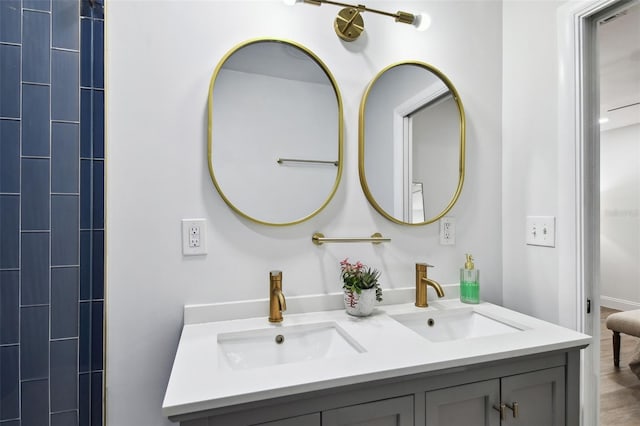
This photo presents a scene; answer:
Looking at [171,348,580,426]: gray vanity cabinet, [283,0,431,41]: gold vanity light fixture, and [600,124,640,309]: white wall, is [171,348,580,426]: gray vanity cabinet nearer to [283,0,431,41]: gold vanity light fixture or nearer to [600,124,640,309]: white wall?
[600,124,640,309]: white wall

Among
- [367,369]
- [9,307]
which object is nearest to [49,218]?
[9,307]

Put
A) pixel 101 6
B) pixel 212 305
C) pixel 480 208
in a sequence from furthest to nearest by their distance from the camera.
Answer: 1. pixel 480 208
2. pixel 212 305
3. pixel 101 6

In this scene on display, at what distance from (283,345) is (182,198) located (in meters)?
0.61

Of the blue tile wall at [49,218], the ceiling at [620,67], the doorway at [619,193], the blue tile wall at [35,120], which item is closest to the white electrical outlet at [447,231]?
the doorway at [619,193]

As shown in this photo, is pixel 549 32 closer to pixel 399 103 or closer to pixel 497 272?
pixel 399 103

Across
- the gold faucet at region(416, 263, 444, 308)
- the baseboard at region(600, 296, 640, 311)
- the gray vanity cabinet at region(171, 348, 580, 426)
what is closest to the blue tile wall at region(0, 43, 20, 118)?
the gray vanity cabinet at region(171, 348, 580, 426)

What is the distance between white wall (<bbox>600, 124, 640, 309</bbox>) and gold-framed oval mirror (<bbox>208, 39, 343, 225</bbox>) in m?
0.97

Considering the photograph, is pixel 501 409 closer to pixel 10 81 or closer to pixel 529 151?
pixel 529 151

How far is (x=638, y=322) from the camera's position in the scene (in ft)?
4.12

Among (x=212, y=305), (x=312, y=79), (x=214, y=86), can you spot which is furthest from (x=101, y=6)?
(x=212, y=305)

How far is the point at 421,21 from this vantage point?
145 centimetres

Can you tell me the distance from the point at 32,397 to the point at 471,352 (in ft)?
3.75

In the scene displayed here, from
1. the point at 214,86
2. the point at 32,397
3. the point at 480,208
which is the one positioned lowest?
the point at 32,397

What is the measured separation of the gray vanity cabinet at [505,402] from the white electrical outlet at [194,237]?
850 mm
